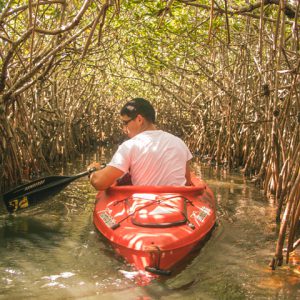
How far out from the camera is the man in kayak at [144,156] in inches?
148

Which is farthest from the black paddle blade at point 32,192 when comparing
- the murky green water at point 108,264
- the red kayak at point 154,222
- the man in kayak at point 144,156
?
the man in kayak at point 144,156

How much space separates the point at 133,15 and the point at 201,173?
3390mm

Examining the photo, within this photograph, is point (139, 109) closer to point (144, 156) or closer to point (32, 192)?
point (144, 156)

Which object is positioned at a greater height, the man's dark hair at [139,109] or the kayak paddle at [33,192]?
the man's dark hair at [139,109]

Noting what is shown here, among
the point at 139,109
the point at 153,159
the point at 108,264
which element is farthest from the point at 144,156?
the point at 108,264

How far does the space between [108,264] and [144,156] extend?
0.96 metres

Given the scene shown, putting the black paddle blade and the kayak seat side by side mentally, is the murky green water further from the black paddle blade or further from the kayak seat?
the kayak seat

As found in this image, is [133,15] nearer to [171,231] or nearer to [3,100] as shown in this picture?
[3,100]

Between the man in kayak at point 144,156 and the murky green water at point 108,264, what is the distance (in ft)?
1.97

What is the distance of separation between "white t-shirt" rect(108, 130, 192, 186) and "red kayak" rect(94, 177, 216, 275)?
0.16 m

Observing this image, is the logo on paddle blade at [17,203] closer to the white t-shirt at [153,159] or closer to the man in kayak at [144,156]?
the man in kayak at [144,156]

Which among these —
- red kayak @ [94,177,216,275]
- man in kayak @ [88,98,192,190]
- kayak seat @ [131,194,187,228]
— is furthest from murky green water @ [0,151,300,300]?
man in kayak @ [88,98,192,190]

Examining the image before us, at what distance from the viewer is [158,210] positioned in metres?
3.46

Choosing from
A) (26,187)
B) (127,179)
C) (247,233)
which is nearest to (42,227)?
(26,187)
